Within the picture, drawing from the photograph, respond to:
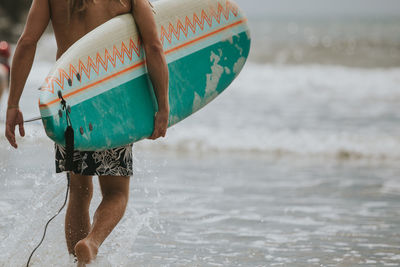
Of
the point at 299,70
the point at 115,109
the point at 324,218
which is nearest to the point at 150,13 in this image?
the point at 115,109

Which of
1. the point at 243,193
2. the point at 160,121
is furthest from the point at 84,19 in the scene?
the point at 243,193

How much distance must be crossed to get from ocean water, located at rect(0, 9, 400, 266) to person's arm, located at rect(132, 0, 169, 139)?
2.43 feet

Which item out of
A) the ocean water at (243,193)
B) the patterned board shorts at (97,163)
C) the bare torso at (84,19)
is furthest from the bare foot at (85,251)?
the bare torso at (84,19)

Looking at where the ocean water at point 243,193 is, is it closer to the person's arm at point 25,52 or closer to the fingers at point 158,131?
the fingers at point 158,131

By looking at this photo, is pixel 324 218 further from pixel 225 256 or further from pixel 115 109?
pixel 115 109

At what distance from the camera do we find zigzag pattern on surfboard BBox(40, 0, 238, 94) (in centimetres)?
269

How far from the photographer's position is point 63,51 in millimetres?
2861

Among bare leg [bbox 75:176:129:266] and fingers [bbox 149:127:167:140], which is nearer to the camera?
bare leg [bbox 75:176:129:266]

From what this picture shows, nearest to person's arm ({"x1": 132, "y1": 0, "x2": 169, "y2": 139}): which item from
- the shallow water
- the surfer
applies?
the surfer

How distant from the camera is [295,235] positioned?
13.4ft

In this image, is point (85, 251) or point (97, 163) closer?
point (85, 251)

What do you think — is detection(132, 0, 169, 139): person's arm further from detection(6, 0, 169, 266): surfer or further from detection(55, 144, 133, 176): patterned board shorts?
detection(55, 144, 133, 176): patterned board shorts

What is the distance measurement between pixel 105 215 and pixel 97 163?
8.3 inches

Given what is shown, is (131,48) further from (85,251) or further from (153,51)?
(85,251)
